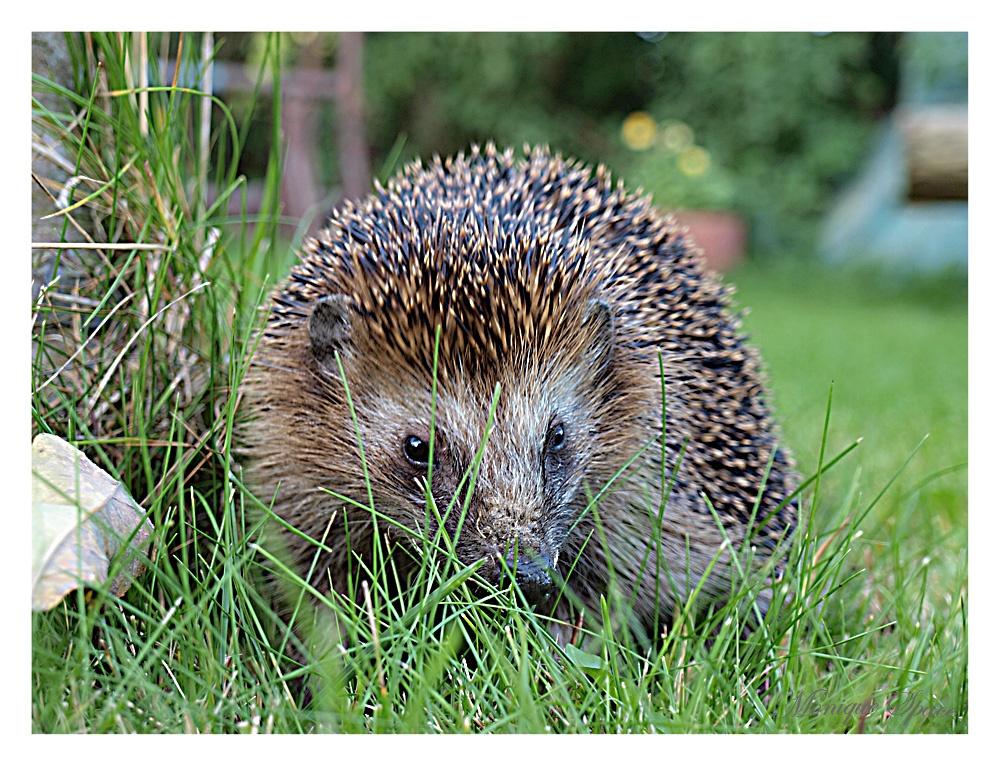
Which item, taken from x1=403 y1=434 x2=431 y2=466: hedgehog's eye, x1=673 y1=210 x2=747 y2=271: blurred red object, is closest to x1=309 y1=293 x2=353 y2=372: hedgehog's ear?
x1=403 y1=434 x2=431 y2=466: hedgehog's eye

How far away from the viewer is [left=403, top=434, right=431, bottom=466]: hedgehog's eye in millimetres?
2332

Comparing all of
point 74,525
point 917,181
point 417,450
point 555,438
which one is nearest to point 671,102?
point 917,181

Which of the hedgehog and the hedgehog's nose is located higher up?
the hedgehog

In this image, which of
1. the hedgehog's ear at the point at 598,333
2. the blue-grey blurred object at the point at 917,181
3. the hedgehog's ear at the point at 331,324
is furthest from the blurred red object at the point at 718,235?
the hedgehog's ear at the point at 331,324

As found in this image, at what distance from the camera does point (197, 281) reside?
2.81 m

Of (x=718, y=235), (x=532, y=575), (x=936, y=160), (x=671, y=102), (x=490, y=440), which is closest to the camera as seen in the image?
(x=532, y=575)

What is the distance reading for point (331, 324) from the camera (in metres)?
2.46

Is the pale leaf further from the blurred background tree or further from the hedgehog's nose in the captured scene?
the blurred background tree

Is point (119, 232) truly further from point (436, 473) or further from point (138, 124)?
point (436, 473)

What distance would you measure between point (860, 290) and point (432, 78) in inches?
368

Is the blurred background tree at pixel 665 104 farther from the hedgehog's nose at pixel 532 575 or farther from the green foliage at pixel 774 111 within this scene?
the hedgehog's nose at pixel 532 575

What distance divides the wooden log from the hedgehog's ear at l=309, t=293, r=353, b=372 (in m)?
6.13

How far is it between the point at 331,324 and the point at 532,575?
0.91 meters

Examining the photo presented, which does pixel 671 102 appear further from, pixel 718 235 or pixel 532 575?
pixel 532 575
